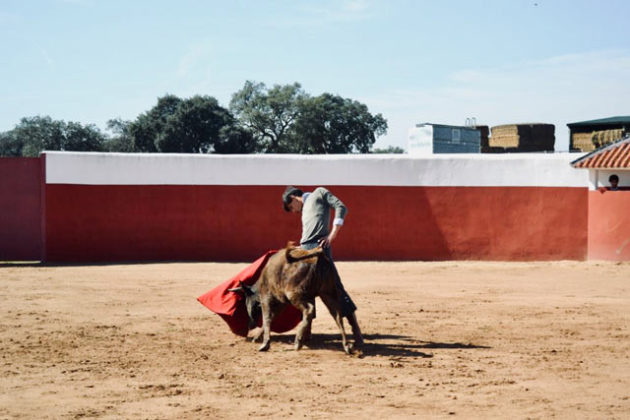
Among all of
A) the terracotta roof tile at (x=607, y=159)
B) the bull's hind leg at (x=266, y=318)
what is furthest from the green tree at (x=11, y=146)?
the bull's hind leg at (x=266, y=318)

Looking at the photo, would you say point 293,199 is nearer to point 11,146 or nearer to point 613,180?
point 613,180

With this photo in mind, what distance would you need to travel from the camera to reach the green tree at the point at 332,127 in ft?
208

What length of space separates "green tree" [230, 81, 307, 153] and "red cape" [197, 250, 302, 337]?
175ft

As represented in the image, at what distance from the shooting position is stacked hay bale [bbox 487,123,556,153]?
37656 mm

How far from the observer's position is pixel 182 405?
20.6 feet

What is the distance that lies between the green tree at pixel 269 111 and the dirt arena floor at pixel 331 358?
165 ft

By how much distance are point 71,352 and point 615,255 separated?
13.4 metres

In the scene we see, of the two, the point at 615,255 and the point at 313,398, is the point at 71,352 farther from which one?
the point at 615,255

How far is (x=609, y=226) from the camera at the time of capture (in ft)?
59.8

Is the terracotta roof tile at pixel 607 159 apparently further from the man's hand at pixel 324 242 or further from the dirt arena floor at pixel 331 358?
the man's hand at pixel 324 242

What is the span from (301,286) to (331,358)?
80 cm

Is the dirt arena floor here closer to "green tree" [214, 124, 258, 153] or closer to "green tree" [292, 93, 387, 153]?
"green tree" [214, 124, 258, 153]

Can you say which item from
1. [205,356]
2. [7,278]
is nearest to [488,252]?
[7,278]

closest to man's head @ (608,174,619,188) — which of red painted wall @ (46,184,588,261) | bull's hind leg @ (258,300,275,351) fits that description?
red painted wall @ (46,184,588,261)
